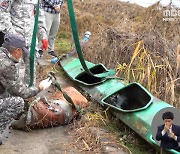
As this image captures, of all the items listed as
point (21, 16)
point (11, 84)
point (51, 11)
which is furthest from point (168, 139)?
point (51, 11)

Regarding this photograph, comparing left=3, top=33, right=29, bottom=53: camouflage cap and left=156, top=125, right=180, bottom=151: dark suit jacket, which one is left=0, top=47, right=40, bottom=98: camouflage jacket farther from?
left=156, top=125, right=180, bottom=151: dark suit jacket

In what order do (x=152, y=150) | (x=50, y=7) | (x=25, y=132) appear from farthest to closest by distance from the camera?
(x=50, y=7) < (x=25, y=132) < (x=152, y=150)

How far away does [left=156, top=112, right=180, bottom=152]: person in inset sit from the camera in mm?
3310

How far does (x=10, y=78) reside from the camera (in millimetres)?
3865

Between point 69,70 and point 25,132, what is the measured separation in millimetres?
1967

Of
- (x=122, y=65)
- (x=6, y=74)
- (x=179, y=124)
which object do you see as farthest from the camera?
(x=122, y=65)

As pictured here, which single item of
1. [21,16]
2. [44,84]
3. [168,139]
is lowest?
[168,139]

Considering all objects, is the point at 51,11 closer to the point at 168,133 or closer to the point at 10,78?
the point at 10,78

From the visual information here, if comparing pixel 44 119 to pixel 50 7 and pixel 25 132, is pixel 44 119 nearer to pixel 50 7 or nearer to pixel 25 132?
pixel 25 132

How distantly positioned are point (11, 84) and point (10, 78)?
73mm

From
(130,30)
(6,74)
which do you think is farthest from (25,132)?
(130,30)

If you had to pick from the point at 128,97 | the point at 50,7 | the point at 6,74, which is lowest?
the point at 128,97

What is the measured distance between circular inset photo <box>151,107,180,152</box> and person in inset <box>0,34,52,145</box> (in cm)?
133

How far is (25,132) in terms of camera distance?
14.5 feet
